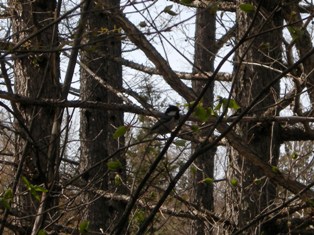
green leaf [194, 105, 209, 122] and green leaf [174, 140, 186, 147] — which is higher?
green leaf [194, 105, 209, 122]

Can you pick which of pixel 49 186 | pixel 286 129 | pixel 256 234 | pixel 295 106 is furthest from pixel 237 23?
pixel 49 186

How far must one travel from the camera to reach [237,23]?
25.9 feet

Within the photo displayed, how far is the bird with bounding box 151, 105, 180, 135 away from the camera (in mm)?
3841

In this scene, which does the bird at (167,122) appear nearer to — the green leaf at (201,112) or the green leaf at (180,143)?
the green leaf at (180,143)

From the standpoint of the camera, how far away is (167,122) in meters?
4.09

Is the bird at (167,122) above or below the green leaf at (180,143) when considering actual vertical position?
above

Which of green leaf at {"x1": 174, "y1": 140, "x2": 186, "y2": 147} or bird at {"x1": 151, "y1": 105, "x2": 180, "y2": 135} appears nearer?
green leaf at {"x1": 174, "y1": 140, "x2": 186, "y2": 147}

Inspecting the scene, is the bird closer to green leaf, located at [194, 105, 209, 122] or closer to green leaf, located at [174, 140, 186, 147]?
green leaf, located at [174, 140, 186, 147]

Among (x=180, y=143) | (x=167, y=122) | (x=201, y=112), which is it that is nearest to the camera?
(x=201, y=112)

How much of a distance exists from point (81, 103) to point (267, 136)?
330 centimetres

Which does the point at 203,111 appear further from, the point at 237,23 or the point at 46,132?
the point at 237,23

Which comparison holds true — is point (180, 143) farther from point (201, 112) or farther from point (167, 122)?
point (167, 122)

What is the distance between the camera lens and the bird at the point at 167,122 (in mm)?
3841

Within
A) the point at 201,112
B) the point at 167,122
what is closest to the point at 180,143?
the point at 201,112
